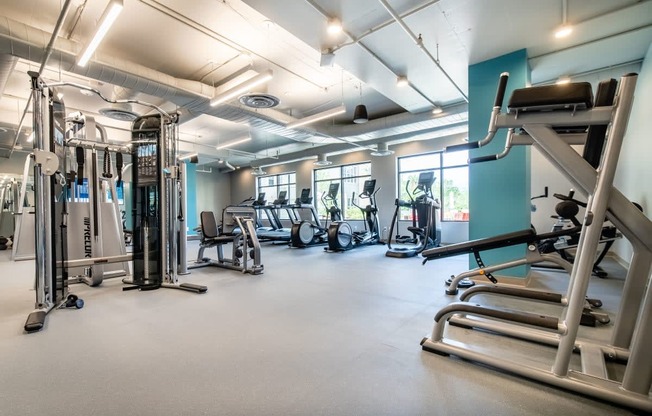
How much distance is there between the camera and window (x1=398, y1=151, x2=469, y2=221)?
8.38 metres

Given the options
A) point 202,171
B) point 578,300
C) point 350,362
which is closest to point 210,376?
point 350,362

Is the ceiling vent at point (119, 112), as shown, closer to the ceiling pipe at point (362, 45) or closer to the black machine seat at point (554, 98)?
the ceiling pipe at point (362, 45)

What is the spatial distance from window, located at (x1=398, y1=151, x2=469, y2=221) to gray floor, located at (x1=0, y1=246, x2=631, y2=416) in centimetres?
501

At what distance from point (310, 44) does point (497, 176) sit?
10.6 ft

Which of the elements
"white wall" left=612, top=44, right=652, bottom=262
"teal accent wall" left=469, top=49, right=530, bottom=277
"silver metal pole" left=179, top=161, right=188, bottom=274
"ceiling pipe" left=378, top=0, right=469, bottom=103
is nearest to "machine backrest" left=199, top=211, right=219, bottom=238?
"silver metal pole" left=179, top=161, right=188, bottom=274

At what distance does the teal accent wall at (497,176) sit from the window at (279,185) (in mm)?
9585

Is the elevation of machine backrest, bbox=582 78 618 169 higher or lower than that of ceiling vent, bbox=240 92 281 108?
lower

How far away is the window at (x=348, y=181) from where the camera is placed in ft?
35.8

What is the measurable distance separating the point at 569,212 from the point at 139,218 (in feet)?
16.6

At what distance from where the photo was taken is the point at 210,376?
1.73m

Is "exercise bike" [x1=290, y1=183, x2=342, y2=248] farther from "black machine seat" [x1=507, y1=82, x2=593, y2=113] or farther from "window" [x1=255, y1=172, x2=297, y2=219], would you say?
"black machine seat" [x1=507, y1=82, x2=593, y2=113]

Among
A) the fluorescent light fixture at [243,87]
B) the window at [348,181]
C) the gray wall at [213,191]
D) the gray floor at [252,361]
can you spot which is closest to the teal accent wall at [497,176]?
the gray floor at [252,361]

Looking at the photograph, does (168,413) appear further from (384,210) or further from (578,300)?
(384,210)

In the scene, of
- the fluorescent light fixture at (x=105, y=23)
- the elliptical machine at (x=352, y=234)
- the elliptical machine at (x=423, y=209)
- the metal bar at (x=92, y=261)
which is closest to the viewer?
the fluorescent light fixture at (x=105, y=23)
